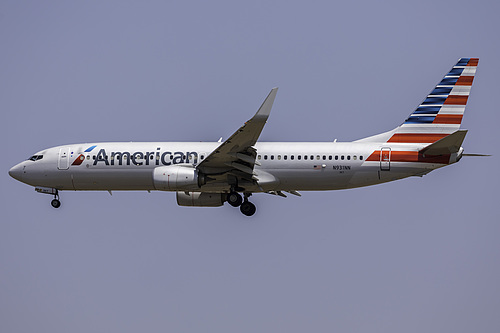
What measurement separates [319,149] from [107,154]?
1129 cm

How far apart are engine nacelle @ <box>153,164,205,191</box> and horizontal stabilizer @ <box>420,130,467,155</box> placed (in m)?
11.3

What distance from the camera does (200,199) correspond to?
174ft

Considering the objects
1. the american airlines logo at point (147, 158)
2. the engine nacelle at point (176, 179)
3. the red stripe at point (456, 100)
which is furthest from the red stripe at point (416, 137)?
the american airlines logo at point (147, 158)

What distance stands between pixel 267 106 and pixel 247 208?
856 centimetres

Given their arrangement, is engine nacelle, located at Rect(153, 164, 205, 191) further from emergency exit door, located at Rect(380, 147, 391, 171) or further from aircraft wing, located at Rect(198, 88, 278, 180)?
emergency exit door, located at Rect(380, 147, 391, 171)

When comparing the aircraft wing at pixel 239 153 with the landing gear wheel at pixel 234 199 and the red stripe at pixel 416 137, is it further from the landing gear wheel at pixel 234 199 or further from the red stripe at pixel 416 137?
the red stripe at pixel 416 137

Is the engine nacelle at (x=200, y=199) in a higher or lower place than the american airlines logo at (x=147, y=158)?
lower

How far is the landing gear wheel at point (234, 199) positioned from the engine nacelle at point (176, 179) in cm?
192

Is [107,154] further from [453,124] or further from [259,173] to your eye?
[453,124]

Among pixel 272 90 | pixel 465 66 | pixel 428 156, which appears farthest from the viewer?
pixel 465 66

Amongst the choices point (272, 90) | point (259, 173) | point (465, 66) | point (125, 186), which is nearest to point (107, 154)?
point (125, 186)

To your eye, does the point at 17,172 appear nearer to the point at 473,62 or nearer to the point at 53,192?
the point at 53,192

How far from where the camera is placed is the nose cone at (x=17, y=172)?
178 feet

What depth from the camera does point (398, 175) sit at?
48125 mm
